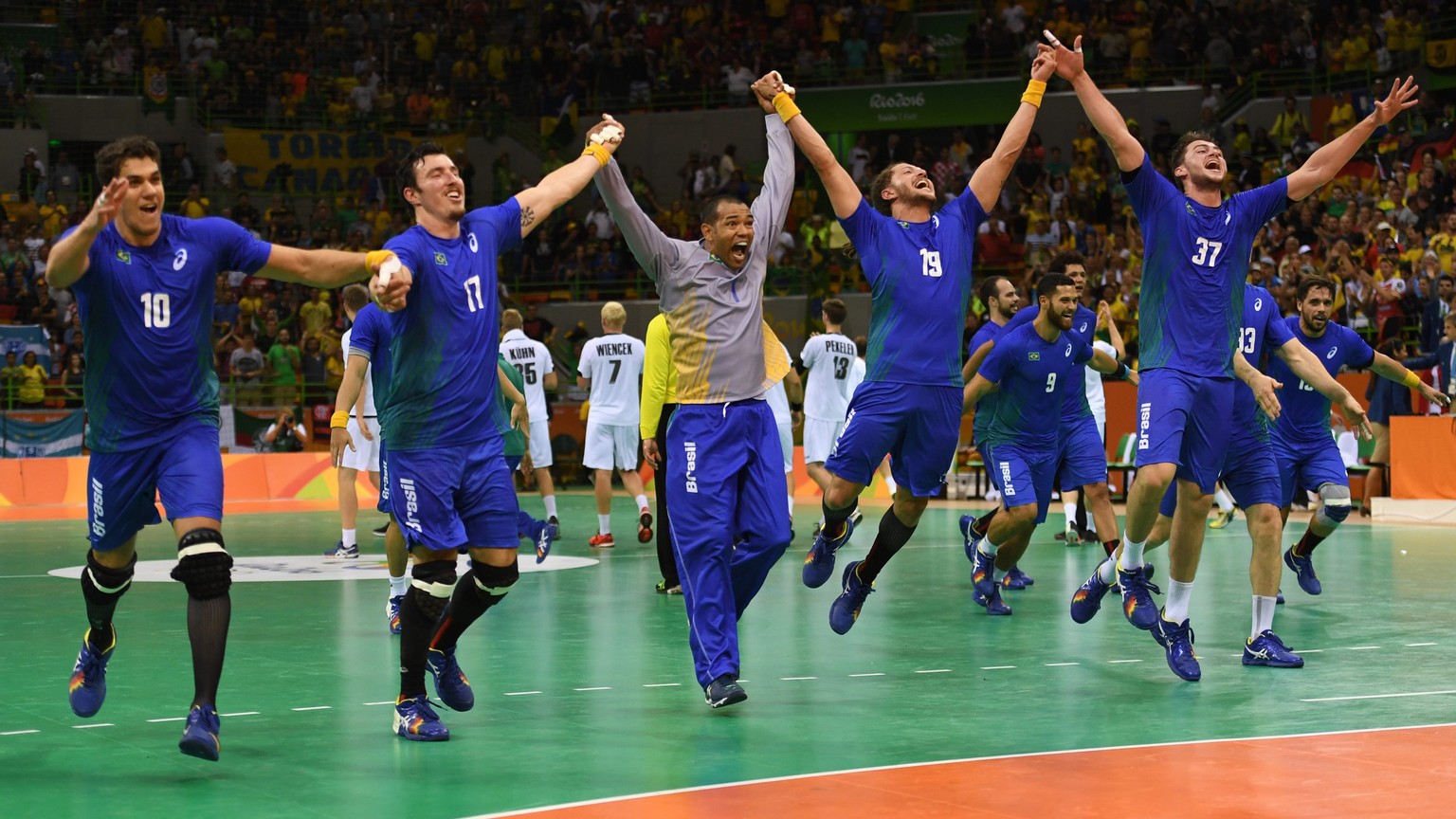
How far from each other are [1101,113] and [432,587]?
425 cm

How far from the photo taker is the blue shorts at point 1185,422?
868 cm

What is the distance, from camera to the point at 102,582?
7203 millimetres

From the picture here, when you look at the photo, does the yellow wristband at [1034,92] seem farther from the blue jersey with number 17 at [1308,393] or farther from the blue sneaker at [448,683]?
the blue sneaker at [448,683]

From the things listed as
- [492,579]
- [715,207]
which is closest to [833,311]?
[715,207]

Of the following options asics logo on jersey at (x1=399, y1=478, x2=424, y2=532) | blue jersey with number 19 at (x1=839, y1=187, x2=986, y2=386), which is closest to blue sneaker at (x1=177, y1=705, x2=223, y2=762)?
asics logo on jersey at (x1=399, y1=478, x2=424, y2=532)

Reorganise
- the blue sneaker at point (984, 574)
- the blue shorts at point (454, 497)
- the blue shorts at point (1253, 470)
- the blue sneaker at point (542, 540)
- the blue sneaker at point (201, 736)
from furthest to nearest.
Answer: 1. the blue sneaker at point (542, 540)
2. the blue sneaker at point (984, 574)
3. the blue shorts at point (1253, 470)
4. the blue shorts at point (454, 497)
5. the blue sneaker at point (201, 736)

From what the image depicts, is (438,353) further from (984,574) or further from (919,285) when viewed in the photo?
(984,574)

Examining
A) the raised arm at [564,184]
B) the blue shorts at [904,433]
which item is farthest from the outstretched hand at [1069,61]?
the raised arm at [564,184]

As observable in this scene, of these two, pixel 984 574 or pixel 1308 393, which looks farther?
pixel 1308 393

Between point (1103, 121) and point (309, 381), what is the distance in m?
22.9

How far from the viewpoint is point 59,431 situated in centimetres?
2619

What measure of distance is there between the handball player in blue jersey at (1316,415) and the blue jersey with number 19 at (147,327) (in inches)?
307

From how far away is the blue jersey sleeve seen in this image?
9.03m

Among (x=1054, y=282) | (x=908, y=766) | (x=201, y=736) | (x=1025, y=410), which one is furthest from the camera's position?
(x=1025, y=410)
